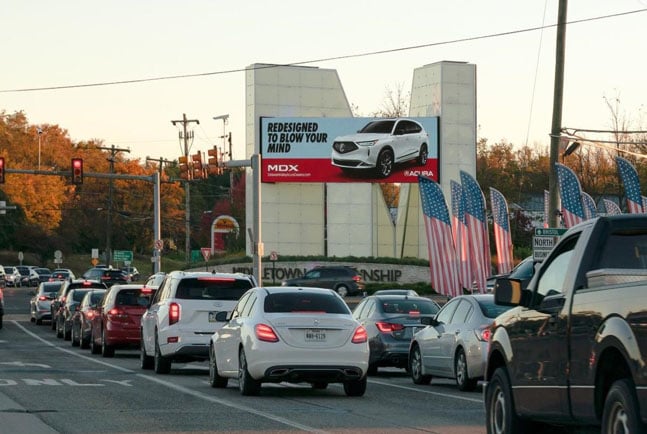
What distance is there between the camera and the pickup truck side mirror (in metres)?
11.0

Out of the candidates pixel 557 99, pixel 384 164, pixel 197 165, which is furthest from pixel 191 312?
pixel 384 164

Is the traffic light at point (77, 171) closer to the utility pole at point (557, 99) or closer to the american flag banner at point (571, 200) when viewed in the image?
the american flag banner at point (571, 200)

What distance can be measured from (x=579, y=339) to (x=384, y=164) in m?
62.7

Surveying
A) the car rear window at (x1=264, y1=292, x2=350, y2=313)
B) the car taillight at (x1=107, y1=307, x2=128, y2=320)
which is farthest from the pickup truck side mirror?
the car taillight at (x1=107, y1=307, x2=128, y2=320)

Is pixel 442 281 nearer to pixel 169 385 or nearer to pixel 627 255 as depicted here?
pixel 169 385

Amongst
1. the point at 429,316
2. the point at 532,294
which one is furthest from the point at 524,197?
the point at 532,294

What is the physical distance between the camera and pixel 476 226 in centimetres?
4928

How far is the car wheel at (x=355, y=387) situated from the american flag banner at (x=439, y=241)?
2888cm

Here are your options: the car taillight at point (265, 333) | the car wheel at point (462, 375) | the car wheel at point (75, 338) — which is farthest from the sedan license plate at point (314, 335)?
the car wheel at point (75, 338)

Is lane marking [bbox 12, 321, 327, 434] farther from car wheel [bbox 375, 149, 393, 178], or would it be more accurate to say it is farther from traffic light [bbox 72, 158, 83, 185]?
car wheel [bbox 375, 149, 393, 178]

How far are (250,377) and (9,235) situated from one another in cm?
10760

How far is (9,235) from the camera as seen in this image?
123688mm

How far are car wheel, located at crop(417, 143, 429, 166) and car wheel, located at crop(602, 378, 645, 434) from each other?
6423 centimetres

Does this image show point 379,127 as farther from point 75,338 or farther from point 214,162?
point 75,338
